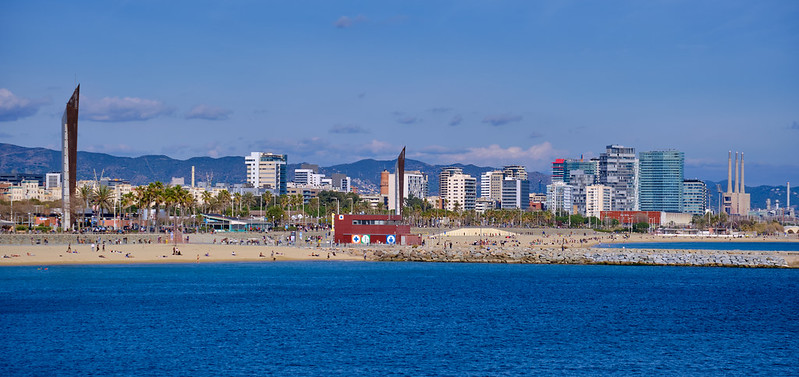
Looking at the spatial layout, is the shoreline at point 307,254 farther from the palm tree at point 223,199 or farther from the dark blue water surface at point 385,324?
the palm tree at point 223,199

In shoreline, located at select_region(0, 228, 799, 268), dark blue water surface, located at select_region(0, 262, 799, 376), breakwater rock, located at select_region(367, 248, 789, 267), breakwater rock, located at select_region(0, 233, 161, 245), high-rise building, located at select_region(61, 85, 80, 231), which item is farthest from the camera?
high-rise building, located at select_region(61, 85, 80, 231)

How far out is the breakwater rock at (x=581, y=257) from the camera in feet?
262

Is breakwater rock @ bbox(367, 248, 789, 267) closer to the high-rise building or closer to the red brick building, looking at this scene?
the red brick building

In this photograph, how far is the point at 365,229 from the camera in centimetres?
8731

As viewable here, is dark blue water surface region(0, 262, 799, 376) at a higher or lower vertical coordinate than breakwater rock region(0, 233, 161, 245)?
lower

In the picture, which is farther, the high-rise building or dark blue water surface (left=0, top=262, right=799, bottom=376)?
the high-rise building

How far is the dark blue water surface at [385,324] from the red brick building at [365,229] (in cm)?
2052

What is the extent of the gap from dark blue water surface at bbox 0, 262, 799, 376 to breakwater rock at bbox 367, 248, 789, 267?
1365 centimetres

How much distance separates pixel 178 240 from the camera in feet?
290

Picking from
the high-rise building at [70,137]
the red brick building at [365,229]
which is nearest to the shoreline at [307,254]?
the red brick building at [365,229]

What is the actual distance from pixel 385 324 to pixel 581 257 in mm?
46630

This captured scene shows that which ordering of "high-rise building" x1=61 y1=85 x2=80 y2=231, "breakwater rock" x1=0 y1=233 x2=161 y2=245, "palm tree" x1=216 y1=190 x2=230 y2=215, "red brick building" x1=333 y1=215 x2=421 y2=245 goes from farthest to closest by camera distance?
"palm tree" x1=216 y1=190 x2=230 y2=215
"high-rise building" x1=61 y1=85 x2=80 y2=231
"red brick building" x1=333 y1=215 x2=421 y2=245
"breakwater rock" x1=0 y1=233 x2=161 y2=245

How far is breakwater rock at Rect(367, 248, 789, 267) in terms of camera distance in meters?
79.8

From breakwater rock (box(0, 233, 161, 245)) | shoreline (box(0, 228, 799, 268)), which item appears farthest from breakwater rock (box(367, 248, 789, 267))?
breakwater rock (box(0, 233, 161, 245))
